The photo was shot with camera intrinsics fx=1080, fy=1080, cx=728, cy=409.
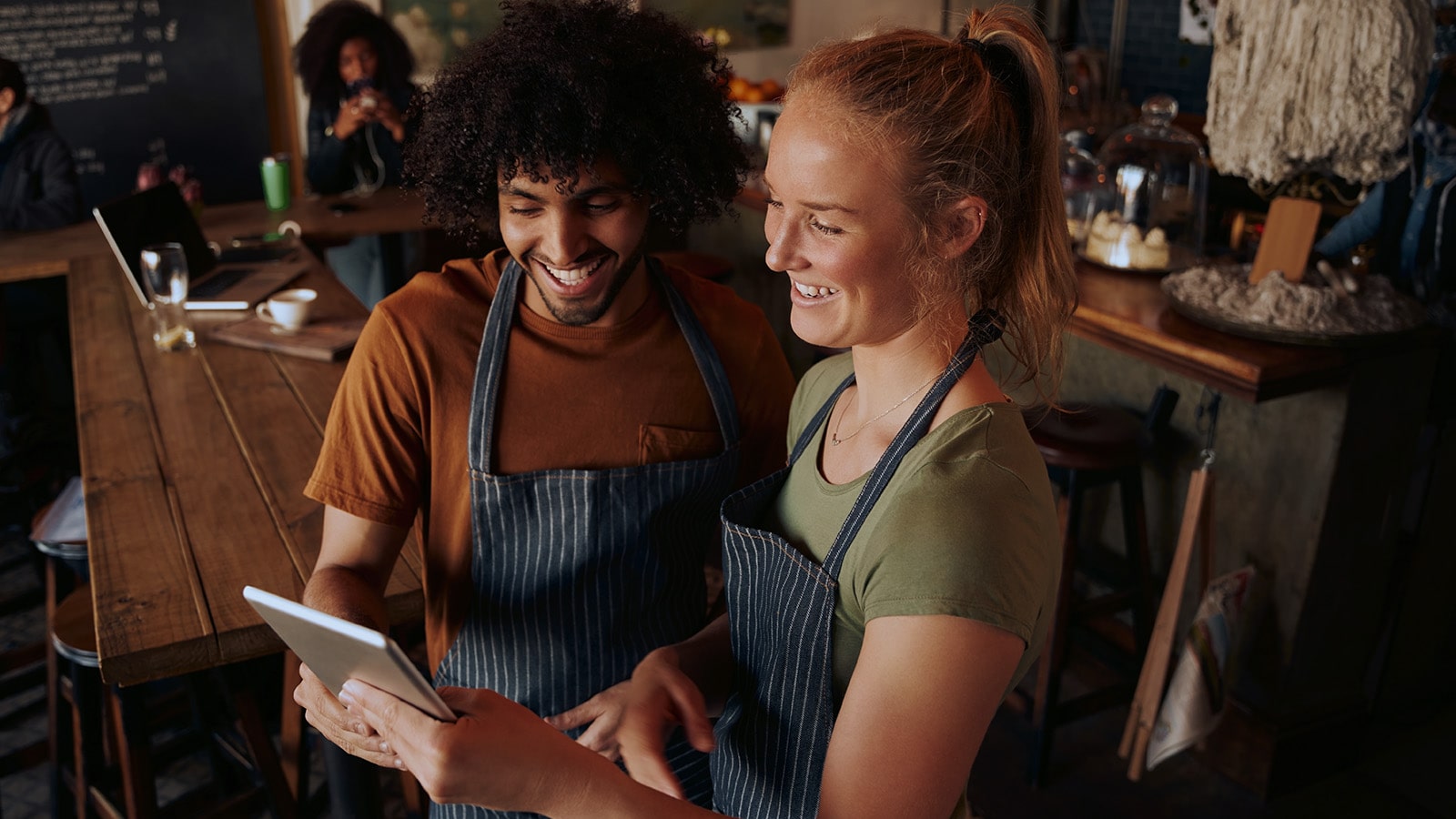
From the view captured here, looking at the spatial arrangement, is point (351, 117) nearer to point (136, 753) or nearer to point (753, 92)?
point (753, 92)

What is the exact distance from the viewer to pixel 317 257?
141 inches

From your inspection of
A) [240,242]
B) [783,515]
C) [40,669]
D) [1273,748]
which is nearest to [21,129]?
[240,242]

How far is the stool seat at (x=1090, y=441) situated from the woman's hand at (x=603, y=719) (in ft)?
5.07

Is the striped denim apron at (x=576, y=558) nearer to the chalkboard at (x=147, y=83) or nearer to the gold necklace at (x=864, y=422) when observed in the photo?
the gold necklace at (x=864, y=422)

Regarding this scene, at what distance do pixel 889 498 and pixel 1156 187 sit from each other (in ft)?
8.07

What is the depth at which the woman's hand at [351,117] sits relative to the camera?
4.02m

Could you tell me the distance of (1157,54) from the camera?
616 cm

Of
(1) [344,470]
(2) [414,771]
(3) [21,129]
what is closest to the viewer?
(2) [414,771]

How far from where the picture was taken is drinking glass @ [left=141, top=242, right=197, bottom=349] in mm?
2607

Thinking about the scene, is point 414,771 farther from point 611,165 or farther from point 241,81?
point 241,81

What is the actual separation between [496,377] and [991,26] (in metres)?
0.74

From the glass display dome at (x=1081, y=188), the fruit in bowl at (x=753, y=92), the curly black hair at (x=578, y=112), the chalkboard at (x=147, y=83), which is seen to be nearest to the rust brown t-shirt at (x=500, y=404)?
the curly black hair at (x=578, y=112)

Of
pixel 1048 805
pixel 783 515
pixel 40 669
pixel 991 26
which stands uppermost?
pixel 991 26

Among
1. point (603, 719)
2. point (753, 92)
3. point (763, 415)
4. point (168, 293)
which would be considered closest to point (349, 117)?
point (168, 293)
